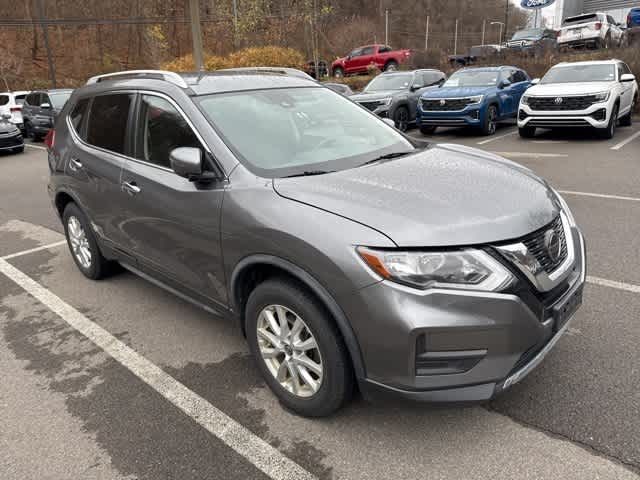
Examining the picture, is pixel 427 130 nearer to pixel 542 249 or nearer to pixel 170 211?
pixel 170 211

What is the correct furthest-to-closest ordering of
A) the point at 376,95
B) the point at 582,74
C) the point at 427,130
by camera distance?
the point at 427,130 < the point at 376,95 < the point at 582,74

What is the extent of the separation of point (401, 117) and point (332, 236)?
1189 cm

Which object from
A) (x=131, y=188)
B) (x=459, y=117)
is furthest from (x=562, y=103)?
(x=131, y=188)

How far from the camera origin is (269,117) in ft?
10.9

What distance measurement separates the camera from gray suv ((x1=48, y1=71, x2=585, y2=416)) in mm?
2193

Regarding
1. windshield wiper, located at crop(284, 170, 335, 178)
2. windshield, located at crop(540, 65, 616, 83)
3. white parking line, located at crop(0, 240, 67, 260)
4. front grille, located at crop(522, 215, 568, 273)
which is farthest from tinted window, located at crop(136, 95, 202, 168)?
windshield, located at crop(540, 65, 616, 83)

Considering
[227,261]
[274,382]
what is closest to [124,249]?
[227,261]

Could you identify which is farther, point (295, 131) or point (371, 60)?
point (371, 60)

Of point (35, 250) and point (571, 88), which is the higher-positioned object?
point (571, 88)

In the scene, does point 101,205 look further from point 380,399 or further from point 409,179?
point 380,399

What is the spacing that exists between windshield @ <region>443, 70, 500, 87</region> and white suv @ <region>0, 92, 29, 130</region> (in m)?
14.8

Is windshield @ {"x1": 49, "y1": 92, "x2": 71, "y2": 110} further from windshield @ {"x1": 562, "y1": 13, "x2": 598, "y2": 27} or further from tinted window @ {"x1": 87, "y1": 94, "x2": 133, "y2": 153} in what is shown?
windshield @ {"x1": 562, "y1": 13, "x2": 598, "y2": 27}

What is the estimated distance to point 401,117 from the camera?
1357cm

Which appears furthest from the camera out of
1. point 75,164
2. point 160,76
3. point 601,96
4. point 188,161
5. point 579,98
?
point 579,98
